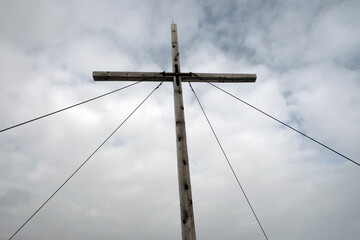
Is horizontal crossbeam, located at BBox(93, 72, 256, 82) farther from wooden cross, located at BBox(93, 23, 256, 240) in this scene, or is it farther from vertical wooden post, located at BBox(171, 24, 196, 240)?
vertical wooden post, located at BBox(171, 24, 196, 240)

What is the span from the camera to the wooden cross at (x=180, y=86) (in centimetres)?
393

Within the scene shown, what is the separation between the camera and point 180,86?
5.30m

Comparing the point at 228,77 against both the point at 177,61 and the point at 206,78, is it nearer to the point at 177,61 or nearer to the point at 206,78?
the point at 206,78

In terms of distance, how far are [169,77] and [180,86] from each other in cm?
45

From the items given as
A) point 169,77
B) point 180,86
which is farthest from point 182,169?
point 169,77

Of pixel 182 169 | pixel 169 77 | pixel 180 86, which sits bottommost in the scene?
pixel 182 169

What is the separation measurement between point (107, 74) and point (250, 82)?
3.87 metres

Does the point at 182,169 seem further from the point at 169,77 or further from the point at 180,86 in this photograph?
the point at 169,77

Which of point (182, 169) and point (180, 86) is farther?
point (180, 86)

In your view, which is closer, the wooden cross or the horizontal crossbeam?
the wooden cross

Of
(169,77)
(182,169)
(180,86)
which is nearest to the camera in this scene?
(182,169)

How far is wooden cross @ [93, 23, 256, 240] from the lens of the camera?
12.9ft

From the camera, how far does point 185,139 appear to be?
15.1 feet

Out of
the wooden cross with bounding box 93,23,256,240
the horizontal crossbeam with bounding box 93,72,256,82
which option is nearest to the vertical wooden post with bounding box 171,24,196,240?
the wooden cross with bounding box 93,23,256,240
